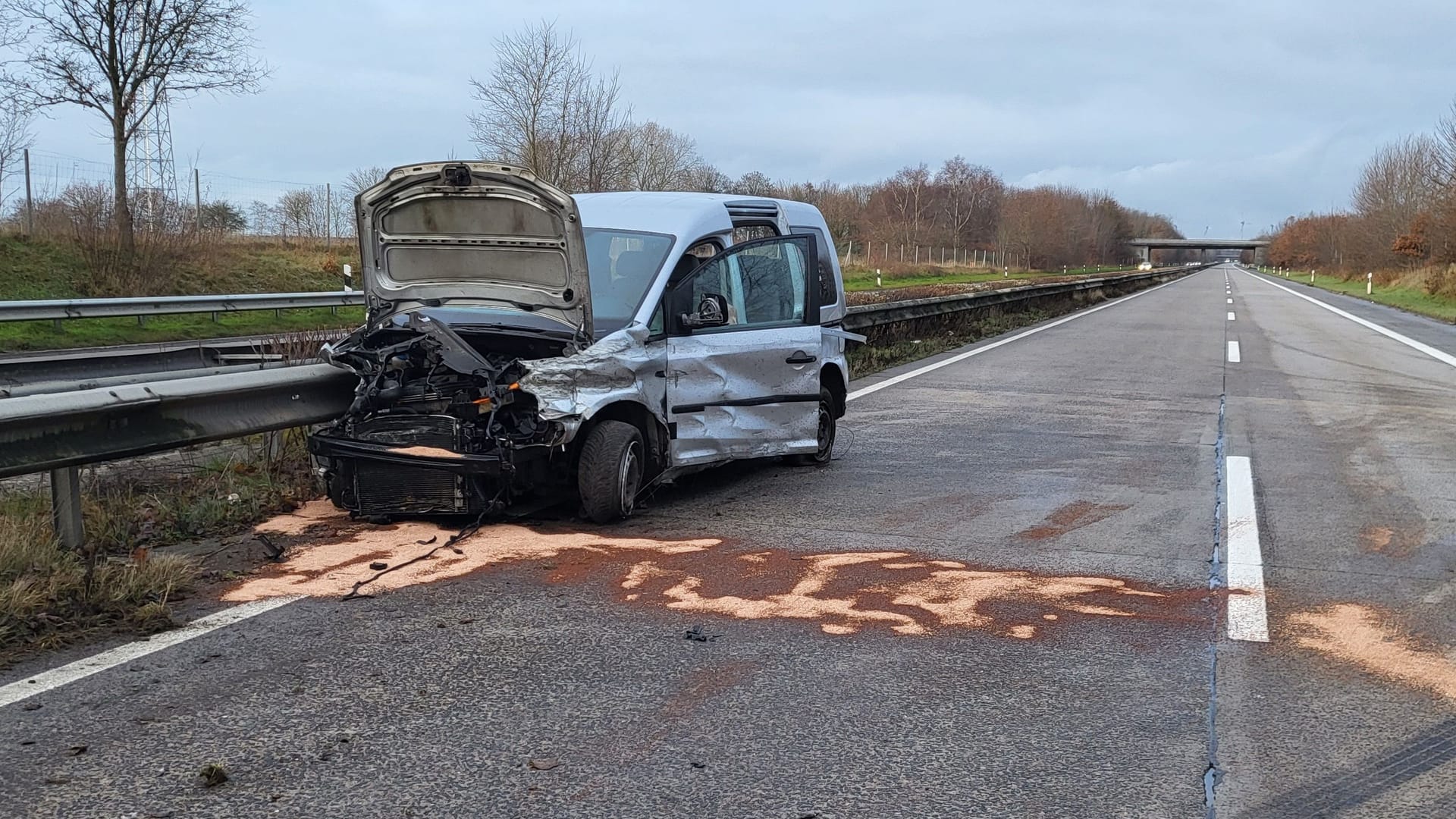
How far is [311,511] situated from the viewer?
692 cm

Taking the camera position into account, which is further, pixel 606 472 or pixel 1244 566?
pixel 606 472

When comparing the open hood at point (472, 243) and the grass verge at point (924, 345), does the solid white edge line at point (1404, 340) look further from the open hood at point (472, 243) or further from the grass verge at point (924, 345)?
the open hood at point (472, 243)

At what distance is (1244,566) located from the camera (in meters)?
5.99

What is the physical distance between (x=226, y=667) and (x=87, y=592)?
1038 millimetres

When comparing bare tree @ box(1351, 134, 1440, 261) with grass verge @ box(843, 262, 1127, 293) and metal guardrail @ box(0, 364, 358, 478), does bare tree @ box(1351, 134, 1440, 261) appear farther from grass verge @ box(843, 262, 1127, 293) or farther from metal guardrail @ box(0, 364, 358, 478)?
metal guardrail @ box(0, 364, 358, 478)

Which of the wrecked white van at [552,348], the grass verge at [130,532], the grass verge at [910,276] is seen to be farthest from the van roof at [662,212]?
the grass verge at [910,276]

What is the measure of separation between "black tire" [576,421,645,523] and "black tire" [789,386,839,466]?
225cm

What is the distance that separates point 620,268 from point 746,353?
3.23ft

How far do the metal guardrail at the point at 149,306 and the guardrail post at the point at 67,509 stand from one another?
38.0ft

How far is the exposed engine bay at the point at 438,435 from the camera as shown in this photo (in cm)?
630

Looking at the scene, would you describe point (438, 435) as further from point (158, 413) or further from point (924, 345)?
point (924, 345)

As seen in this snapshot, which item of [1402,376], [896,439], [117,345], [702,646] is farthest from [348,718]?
[117,345]

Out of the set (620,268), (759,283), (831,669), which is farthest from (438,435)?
(831,669)

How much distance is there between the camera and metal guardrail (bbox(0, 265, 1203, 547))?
5117 millimetres
